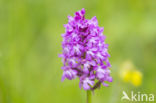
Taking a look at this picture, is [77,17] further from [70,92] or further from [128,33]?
[128,33]

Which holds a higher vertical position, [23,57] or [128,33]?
[128,33]

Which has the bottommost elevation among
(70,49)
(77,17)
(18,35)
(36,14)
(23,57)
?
(70,49)

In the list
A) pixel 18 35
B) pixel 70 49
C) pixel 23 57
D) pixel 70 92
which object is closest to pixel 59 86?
pixel 70 92
